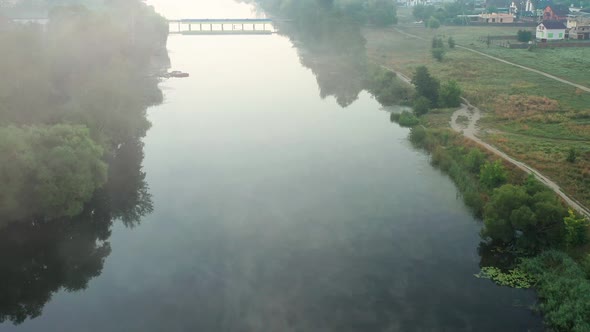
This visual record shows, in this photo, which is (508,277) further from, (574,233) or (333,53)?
(333,53)

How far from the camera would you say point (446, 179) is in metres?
30.9

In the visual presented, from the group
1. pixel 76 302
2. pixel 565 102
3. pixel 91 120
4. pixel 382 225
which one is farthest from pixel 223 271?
pixel 565 102

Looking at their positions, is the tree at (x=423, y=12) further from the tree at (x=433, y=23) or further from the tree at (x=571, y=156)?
the tree at (x=571, y=156)

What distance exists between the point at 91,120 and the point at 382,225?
60.3ft

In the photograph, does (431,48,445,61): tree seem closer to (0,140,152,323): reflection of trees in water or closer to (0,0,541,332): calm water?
(0,0,541,332): calm water

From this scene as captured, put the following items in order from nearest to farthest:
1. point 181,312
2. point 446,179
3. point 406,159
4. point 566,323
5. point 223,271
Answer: point 566,323 < point 181,312 < point 223,271 < point 446,179 < point 406,159

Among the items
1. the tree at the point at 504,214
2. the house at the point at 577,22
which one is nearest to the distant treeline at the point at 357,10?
the house at the point at 577,22

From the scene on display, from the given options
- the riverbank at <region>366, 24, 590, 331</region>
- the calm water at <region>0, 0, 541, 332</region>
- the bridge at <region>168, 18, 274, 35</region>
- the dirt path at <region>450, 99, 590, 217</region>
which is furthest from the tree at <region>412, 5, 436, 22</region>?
the riverbank at <region>366, 24, 590, 331</region>

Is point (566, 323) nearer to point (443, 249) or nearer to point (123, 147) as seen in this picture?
point (443, 249)

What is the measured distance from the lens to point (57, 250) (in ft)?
78.6

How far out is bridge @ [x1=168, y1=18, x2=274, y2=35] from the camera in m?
104

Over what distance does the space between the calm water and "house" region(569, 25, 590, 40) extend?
188ft

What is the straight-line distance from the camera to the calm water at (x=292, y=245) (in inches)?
758

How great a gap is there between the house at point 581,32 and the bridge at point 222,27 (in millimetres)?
53254
